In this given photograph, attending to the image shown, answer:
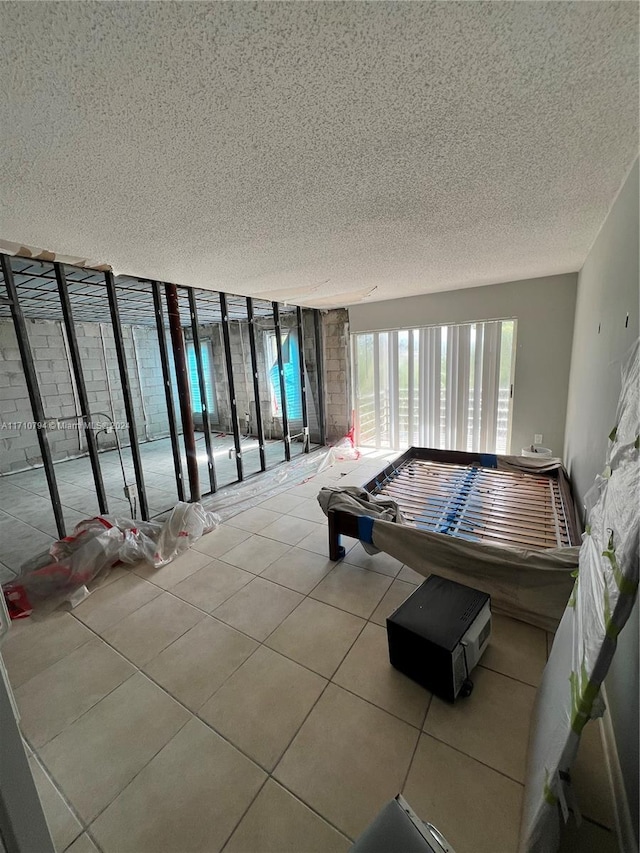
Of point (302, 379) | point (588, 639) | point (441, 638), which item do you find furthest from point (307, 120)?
point (302, 379)

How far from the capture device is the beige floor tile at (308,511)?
3.07m

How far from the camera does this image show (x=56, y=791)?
1.15 m

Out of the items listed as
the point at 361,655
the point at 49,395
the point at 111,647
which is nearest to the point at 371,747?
the point at 361,655

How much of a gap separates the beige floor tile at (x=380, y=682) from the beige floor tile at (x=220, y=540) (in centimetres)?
134

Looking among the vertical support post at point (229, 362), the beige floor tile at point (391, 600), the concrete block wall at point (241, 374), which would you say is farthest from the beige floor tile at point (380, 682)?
the concrete block wall at point (241, 374)

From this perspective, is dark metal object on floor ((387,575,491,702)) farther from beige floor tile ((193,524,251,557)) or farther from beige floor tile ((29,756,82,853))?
beige floor tile ((193,524,251,557))

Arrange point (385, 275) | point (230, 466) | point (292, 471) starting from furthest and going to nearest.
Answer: point (230, 466), point (292, 471), point (385, 275)

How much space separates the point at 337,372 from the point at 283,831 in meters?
4.89

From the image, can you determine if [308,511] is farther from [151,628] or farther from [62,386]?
[62,386]

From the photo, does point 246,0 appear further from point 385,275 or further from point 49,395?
point 49,395

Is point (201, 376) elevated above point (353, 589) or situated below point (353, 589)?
above

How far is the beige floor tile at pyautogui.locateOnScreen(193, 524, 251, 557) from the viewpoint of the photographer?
103 inches

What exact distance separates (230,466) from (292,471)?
3.23 ft

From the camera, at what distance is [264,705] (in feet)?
4.58
